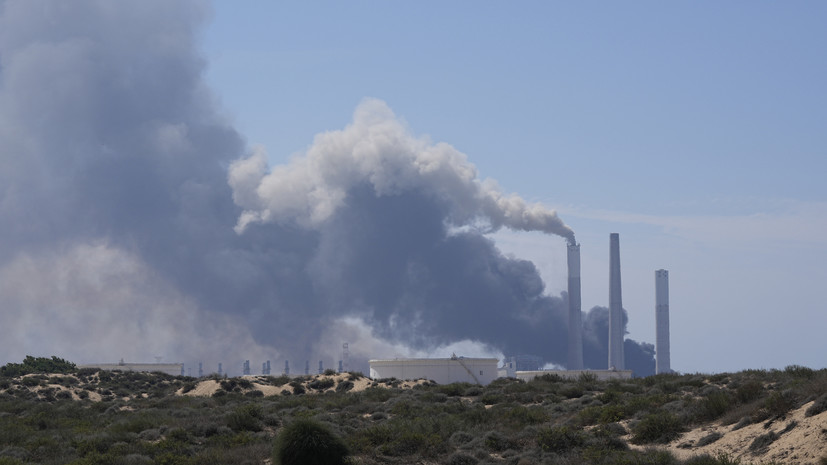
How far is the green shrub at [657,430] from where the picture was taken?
28.6 metres

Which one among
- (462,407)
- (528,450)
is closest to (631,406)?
(528,450)

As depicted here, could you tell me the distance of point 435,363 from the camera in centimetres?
10375

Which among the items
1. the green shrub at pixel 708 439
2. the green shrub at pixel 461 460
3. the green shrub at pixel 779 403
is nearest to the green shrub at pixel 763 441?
the green shrub at pixel 779 403

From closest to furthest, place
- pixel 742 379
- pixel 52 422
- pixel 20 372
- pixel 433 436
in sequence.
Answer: pixel 433 436
pixel 742 379
pixel 52 422
pixel 20 372

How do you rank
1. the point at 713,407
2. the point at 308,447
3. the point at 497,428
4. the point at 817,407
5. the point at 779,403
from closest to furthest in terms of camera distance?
the point at 817,407, the point at 779,403, the point at 308,447, the point at 713,407, the point at 497,428

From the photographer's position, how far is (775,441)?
24.3 m

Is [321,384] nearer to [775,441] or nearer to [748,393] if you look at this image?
[748,393]

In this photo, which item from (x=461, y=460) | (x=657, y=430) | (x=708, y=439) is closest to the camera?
(x=708, y=439)

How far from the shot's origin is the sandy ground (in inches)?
894

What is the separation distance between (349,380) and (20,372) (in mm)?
41787

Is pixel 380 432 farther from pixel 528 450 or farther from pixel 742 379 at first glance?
pixel 742 379

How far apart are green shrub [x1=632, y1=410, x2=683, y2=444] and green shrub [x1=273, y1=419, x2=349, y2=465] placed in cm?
1028

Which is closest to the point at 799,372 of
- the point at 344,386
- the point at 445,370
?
the point at 344,386

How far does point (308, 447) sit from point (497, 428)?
344 inches
